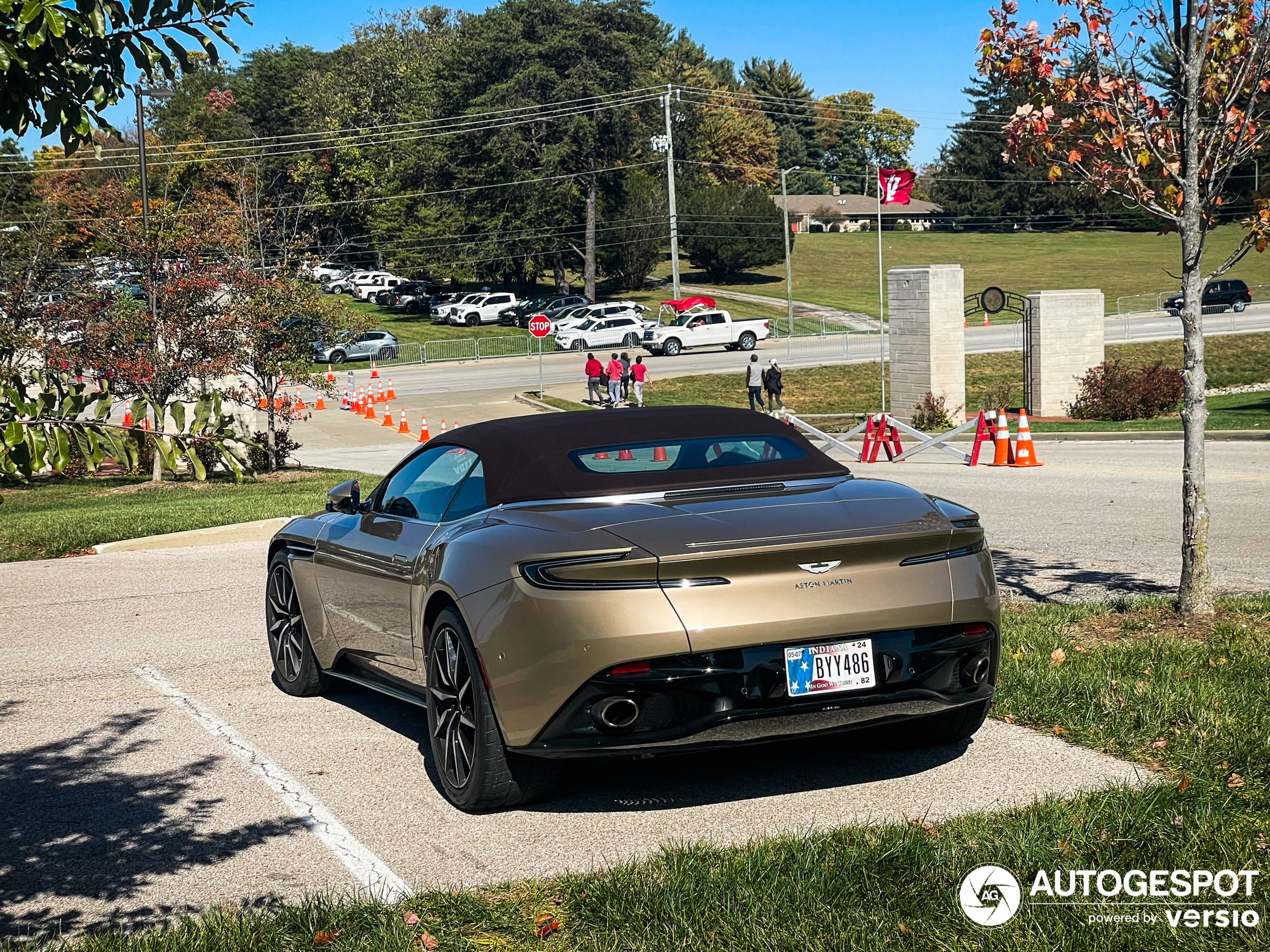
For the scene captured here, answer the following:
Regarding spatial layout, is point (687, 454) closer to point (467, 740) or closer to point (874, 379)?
point (467, 740)

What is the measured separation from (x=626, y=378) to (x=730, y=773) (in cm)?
3723

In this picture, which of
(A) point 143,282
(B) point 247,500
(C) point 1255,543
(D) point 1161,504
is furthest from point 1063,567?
(A) point 143,282

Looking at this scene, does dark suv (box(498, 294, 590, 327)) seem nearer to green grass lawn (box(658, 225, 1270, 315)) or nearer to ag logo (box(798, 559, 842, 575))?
green grass lawn (box(658, 225, 1270, 315))

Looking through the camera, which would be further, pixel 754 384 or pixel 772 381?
pixel 772 381

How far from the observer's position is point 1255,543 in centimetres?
1145

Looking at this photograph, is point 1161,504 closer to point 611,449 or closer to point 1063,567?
point 1063,567

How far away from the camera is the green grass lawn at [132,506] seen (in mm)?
15133

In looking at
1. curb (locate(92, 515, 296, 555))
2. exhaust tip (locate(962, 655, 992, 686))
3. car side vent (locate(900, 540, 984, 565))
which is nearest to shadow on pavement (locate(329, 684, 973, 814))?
exhaust tip (locate(962, 655, 992, 686))

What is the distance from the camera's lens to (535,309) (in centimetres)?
7606

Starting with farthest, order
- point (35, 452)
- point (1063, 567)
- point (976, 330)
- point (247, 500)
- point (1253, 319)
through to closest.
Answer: point (976, 330), point (1253, 319), point (247, 500), point (1063, 567), point (35, 452)

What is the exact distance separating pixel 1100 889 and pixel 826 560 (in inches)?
57.9

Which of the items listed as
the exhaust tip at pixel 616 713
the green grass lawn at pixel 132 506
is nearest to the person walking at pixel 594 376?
the green grass lawn at pixel 132 506

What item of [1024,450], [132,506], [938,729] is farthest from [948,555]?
[132,506]

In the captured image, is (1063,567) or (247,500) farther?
(247,500)
